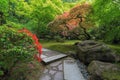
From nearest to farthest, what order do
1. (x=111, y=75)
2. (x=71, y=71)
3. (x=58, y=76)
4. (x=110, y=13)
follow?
(x=111, y=75) → (x=58, y=76) → (x=71, y=71) → (x=110, y=13)

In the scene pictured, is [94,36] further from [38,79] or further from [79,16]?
[38,79]

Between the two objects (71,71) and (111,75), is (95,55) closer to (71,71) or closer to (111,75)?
(71,71)

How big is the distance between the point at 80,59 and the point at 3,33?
444cm

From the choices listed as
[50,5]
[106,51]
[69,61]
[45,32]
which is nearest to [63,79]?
[69,61]

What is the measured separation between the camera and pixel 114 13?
25.8ft

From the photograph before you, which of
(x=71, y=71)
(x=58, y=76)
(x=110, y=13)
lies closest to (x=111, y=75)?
(x=71, y=71)

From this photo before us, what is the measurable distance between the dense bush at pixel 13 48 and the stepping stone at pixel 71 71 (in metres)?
1.89

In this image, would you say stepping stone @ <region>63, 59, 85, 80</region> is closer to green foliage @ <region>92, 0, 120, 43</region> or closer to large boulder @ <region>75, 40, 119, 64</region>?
large boulder @ <region>75, 40, 119, 64</region>

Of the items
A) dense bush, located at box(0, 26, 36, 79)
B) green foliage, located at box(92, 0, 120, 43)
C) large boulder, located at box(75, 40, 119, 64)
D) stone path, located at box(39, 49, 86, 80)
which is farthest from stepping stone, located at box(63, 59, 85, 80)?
green foliage, located at box(92, 0, 120, 43)

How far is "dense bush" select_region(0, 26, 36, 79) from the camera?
13.9ft

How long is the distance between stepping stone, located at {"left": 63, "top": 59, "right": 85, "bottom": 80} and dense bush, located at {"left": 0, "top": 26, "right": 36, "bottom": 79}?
1.89m

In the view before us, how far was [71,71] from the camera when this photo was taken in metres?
6.51

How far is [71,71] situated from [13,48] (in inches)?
116

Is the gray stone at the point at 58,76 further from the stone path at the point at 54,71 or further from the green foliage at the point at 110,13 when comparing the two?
the green foliage at the point at 110,13
